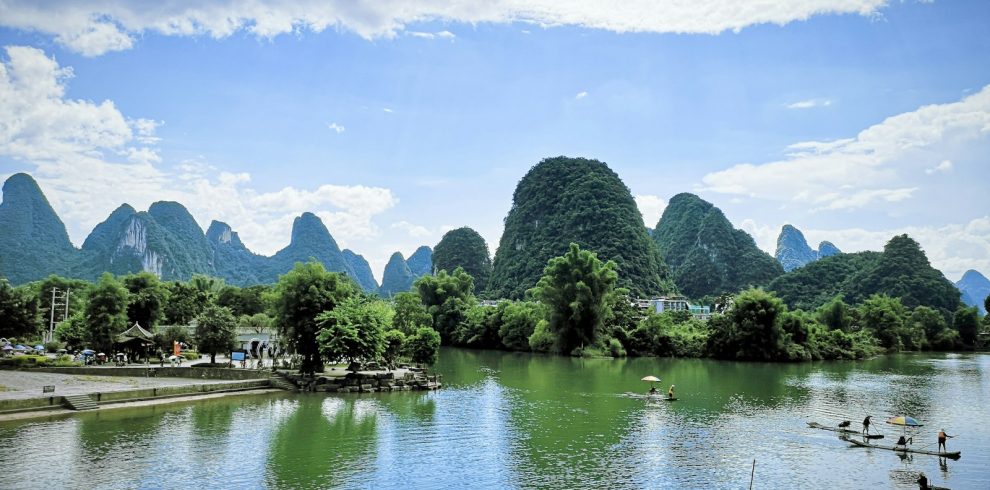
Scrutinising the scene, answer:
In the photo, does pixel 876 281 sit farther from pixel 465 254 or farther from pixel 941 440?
pixel 941 440

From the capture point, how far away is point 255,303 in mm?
70438

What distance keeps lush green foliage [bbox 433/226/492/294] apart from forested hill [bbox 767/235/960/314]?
55626 mm

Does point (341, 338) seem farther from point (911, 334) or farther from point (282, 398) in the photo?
point (911, 334)

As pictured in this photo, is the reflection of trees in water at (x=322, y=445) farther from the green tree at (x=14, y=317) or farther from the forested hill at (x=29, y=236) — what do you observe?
the forested hill at (x=29, y=236)

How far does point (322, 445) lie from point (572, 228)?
95.5 metres

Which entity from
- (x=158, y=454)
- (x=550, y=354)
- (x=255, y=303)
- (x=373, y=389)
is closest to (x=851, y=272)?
(x=550, y=354)

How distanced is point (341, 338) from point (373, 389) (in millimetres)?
2728

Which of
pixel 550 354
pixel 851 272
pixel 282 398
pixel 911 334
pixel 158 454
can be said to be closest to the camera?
pixel 158 454

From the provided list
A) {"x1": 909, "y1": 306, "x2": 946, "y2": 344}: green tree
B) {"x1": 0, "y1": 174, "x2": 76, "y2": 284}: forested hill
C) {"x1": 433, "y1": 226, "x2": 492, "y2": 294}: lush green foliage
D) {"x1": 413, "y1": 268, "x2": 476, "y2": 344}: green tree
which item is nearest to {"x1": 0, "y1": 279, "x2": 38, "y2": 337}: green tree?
{"x1": 413, "y1": 268, "x2": 476, "y2": 344}: green tree

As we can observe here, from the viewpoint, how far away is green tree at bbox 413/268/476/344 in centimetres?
7094

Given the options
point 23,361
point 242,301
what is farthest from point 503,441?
point 242,301

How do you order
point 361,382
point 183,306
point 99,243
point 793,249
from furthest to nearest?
point 793,249, point 99,243, point 183,306, point 361,382

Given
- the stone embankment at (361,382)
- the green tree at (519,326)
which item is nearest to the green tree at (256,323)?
the green tree at (519,326)

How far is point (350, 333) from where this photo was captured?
29.1 meters
